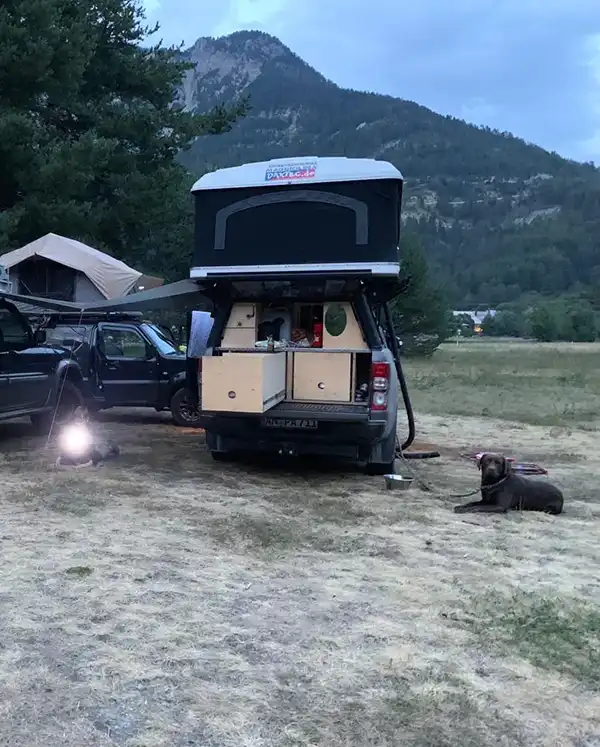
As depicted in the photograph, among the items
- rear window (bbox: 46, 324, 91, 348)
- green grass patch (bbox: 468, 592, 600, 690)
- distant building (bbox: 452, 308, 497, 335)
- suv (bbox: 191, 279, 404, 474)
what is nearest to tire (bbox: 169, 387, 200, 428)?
rear window (bbox: 46, 324, 91, 348)

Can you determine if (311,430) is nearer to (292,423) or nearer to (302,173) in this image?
(292,423)

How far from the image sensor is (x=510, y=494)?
6.42 metres

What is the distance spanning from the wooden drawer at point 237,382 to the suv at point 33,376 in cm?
288

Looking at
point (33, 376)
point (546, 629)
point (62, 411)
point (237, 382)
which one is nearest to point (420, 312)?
point (62, 411)

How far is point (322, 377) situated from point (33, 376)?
375 cm

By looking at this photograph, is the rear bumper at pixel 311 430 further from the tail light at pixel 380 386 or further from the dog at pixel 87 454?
the dog at pixel 87 454

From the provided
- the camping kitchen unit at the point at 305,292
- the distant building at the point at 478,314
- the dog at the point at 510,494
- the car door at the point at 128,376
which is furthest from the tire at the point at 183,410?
the distant building at the point at 478,314

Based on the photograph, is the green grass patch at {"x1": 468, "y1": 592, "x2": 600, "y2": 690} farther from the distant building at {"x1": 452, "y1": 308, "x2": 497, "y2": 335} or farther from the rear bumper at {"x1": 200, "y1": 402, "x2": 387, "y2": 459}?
the distant building at {"x1": 452, "y1": 308, "x2": 497, "y2": 335}

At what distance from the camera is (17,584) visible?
4375 millimetres

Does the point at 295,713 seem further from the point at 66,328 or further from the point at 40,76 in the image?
the point at 40,76

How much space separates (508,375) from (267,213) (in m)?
19.5

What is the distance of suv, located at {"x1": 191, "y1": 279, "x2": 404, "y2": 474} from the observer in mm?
7023

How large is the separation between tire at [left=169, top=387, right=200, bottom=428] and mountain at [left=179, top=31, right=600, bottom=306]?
101875mm

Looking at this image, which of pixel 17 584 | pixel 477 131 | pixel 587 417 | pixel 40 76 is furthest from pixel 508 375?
pixel 477 131
